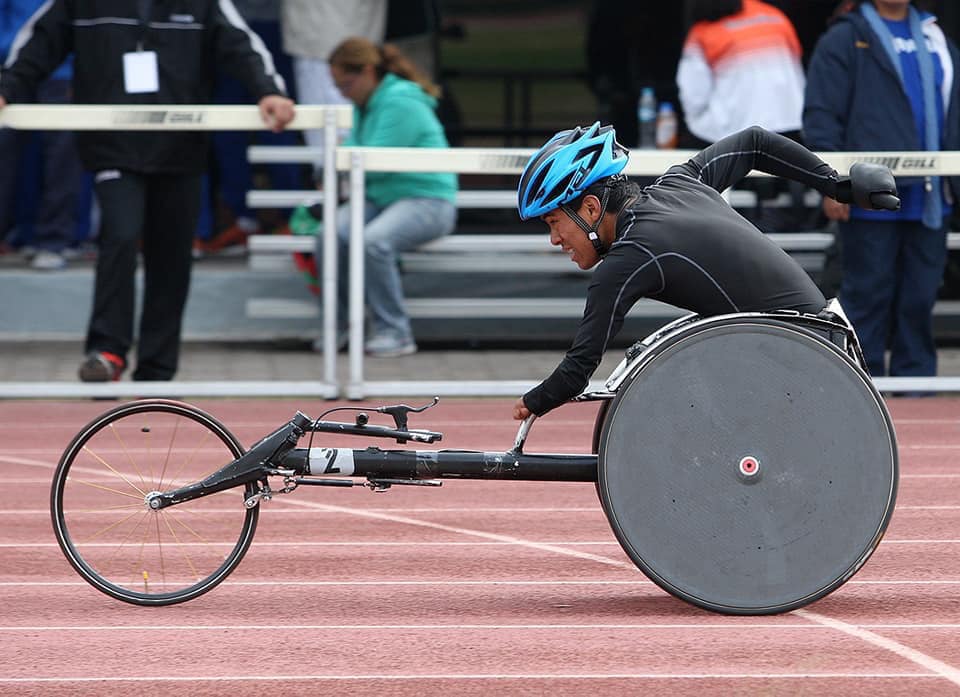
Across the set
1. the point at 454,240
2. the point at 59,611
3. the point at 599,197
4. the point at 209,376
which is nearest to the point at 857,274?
the point at 454,240

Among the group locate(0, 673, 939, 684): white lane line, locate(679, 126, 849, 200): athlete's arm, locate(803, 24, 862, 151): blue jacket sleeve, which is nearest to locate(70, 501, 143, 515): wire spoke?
locate(0, 673, 939, 684): white lane line

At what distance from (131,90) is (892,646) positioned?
5.53m

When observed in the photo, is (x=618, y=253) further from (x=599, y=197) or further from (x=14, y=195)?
(x=14, y=195)

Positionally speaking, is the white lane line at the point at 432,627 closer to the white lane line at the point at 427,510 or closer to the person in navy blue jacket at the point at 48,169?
the white lane line at the point at 427,510

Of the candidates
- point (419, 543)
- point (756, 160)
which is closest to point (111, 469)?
point (419, 543)

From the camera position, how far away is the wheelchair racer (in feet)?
18.5

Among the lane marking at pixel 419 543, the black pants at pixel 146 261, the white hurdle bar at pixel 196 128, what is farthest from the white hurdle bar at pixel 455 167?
the lane marking at pixel 419 543

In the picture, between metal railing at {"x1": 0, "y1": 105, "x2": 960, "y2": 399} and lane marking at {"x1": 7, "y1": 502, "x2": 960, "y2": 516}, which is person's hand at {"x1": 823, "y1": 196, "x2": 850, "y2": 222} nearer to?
metal railing at {"x1": 0, "y1": 105, "x2": 960, "y2": 399}

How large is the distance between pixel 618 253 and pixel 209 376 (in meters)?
5.73

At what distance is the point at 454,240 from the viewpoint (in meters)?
11.5

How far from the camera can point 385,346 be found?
11.5m

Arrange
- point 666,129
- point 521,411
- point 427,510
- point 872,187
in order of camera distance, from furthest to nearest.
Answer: point 666,129 → point 427,510 → point 872,187 → point 521,411

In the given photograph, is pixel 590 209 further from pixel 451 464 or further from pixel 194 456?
pixel 194 456

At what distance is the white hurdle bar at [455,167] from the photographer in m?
9.49
